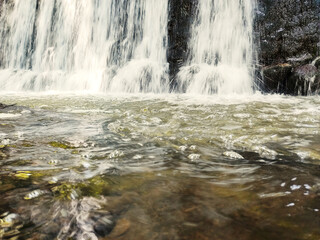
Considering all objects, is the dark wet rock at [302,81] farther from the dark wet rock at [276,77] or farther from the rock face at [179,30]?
the rock face at [179,30]

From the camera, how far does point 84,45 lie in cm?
1401

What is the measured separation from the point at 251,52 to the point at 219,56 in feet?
3.93

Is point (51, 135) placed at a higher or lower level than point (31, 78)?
Result: lower

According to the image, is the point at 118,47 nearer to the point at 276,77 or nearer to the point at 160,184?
the point at 276,77

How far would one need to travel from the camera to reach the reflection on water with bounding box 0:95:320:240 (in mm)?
1363

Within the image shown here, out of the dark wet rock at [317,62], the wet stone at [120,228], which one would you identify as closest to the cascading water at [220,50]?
the dark wet rock at [317,62]

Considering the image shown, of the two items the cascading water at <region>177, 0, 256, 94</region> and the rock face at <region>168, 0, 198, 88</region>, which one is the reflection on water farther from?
the rock face at <region>168, 0, 198, 88</region>

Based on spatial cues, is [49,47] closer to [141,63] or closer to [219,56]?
[141,63]

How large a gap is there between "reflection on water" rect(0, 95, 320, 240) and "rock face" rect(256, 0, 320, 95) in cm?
585

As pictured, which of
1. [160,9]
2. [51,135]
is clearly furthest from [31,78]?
[51,135]

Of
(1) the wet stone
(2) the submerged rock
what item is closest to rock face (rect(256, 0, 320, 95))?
(2) the submerged rock

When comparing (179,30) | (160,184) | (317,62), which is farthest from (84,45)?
(160,184)

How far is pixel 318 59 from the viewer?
8.91 meters

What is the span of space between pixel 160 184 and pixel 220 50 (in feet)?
31.3
